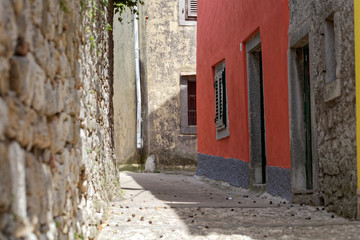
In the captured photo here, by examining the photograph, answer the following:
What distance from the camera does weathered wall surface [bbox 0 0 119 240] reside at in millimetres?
1601

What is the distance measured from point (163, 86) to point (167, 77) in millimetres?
284

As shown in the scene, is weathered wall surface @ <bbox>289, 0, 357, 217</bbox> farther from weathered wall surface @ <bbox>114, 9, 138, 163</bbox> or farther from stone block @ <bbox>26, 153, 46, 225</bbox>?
weathered wall surface @ <bbox>114, 9, 138, 163</bbox>

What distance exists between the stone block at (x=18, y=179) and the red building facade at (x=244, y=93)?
5.10 meters

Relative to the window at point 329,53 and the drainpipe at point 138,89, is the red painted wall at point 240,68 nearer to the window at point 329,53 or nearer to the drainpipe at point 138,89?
the window at point 329,53

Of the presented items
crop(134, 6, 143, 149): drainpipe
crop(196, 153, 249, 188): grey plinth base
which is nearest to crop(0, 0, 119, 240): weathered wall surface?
crop(196, 153, 249, 188): grey plinth base

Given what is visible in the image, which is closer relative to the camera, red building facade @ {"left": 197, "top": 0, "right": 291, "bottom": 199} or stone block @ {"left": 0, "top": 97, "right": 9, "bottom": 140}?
stone block @ {"left": 0, "top": 97, "right": 9, "bottom": 140}

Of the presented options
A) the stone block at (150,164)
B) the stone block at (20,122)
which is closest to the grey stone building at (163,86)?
the stone block at (150,164)

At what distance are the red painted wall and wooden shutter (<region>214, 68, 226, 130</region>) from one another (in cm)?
29

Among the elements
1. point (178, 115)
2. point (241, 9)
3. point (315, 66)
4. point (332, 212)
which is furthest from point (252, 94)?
point (178, 115)

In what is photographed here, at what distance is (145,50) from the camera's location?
46.1 ft

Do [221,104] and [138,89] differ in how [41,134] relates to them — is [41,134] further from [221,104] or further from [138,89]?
[138,89]

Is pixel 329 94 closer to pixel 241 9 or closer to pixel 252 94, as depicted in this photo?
pixel 252 94

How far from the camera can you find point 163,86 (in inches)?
550

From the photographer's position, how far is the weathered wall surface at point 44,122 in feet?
5.25
